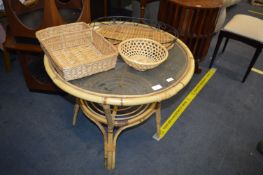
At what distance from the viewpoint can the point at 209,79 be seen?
2.12 m

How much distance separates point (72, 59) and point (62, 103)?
674mm

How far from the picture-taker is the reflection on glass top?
0.99m

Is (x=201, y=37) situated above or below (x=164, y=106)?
above

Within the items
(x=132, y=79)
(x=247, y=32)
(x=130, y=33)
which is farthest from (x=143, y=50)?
(x=247, y=32)

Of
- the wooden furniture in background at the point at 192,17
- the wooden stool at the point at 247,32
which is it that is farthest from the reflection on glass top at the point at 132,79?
the wooden stool at the point at 247,32

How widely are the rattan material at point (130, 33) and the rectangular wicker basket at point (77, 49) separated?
0.11 meters

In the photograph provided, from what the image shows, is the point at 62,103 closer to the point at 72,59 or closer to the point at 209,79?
the point at 72,59

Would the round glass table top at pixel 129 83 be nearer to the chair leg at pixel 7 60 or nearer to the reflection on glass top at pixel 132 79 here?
the reflection on glass top at pixel 132 79

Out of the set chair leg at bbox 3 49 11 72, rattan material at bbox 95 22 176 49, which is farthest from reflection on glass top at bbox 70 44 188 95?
chair leg at bbox 3 49 11 72

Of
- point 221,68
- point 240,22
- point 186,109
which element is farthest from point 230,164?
point 240,22

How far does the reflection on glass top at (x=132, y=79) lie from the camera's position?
38.9 inches

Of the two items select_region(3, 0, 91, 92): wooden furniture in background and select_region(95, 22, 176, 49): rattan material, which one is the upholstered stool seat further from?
select_region(3, 0, 91, 92): wooden furniture in background

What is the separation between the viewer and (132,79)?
1058 millimetres

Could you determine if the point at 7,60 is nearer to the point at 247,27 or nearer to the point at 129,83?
the point at 129,83
